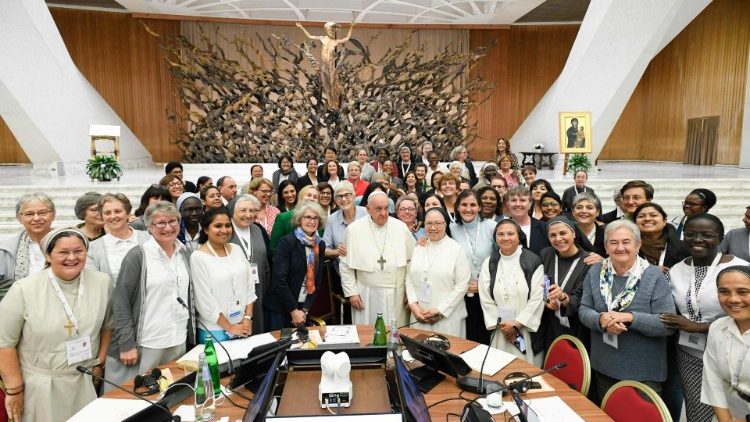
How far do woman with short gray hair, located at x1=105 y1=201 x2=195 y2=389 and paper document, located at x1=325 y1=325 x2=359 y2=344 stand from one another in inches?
35.3

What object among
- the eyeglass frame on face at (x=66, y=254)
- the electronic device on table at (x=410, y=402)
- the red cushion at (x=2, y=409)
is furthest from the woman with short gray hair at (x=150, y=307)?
the electronic device on table at (x=410, y=402)

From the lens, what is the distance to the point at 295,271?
12.3ft

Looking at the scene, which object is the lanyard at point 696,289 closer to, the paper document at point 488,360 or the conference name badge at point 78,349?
the paper document at point 488,360

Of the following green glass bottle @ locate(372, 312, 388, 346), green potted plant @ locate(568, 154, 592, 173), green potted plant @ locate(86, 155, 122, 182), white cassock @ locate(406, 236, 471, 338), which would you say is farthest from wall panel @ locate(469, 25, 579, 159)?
green glass bottle @ locate(372, 312, 388, 346)

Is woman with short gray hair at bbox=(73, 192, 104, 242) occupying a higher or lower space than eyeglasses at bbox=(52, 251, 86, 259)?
higher

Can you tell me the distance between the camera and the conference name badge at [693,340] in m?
2.54

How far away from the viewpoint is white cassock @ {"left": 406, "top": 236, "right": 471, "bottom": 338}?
345 cm

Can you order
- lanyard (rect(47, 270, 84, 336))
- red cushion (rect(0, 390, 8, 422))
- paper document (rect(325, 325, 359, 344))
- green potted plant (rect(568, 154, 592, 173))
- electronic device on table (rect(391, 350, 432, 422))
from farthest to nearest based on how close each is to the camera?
green potted plant (rect(568, 154, 592, 173)) → paper document (rect(325, 325, 359, 344)) → lanyard (rect(47, 270, 84, 336)) → red cushion (rect(0, 390, 8, 422)) → electronic device on table (rect(391, 350, 432, 422))

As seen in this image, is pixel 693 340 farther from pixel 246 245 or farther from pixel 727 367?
pixel 246 245

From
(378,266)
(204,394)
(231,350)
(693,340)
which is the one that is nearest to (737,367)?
(693,340)

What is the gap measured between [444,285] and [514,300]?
52 cm

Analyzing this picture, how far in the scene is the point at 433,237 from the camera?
354 cm

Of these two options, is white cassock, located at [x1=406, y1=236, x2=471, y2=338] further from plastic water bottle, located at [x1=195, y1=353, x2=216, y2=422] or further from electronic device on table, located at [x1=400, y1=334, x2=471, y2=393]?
plastic water bottle, located at [x1=195, y1=353, x2=216, y2=422]

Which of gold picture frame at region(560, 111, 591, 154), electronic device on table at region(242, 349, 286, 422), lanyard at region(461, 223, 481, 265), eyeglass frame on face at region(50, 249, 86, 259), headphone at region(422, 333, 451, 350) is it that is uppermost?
gold picture frame at region(560, 111, 591, 154)
